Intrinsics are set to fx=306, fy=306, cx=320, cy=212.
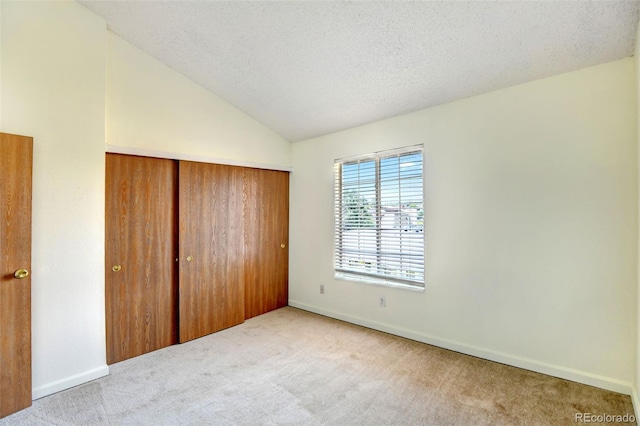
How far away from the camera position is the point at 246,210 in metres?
3.97

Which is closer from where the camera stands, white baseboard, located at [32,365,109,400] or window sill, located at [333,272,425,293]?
white baseboard, located at [32,365,109,400]

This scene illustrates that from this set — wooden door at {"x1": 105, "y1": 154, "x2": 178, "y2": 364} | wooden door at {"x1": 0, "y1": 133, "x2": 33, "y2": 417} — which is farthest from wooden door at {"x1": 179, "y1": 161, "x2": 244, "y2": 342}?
wooden door at {"x1": 0, "y1": 133, "x2": 33, "y2": 417}

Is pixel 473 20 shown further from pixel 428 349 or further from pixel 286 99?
pixel 428 349

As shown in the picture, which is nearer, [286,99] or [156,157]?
[156,157]

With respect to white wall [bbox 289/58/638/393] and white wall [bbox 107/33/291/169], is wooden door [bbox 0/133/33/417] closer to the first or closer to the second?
white wall [bbox 107/33/291/169]

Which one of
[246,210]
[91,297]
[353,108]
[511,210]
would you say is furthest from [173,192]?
[511,210]

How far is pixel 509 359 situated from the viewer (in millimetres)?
2711

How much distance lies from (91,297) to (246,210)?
6.07ft

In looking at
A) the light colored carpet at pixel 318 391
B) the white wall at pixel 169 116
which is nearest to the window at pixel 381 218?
the light colored carpet at pixel 318 391

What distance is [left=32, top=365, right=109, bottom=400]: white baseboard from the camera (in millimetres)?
2299

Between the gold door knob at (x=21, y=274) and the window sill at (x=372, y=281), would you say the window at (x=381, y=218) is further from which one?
the gold door knob at (x=21, y=274)

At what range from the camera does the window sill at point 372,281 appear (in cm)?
334

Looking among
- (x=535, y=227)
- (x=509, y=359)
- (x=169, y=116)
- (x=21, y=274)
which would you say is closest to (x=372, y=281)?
(x=509, y=359)

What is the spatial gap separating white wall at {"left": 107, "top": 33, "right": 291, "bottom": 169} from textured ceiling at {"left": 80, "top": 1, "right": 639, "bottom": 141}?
17cm
